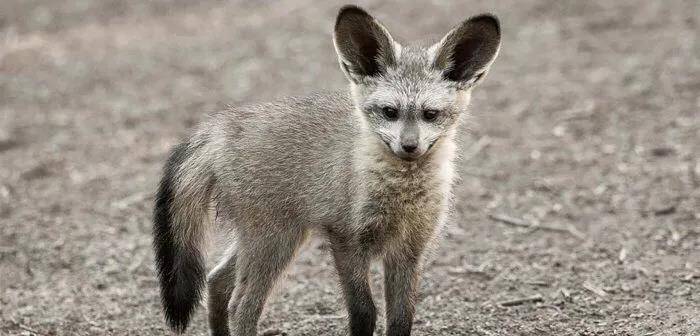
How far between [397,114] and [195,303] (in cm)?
157

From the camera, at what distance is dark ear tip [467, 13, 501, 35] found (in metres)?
5.14

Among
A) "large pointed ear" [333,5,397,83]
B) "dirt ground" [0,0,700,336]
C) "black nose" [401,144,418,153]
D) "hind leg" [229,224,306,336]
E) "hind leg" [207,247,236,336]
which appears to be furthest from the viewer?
"dirt ground" [0,0,700,336]

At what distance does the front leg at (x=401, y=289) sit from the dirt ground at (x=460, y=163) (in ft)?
1.85

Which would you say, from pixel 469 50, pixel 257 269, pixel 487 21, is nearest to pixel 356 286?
pixel 257 269

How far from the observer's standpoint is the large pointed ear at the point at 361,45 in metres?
5.16

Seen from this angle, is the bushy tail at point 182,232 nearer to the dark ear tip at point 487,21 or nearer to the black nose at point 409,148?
the black nose at point 409,148

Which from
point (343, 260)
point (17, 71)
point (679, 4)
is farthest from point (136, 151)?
point (679, 4)

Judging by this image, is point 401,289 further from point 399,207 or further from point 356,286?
point 399,207

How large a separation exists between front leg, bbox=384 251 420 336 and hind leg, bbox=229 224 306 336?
0.54 metres

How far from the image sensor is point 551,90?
9859 millimetres

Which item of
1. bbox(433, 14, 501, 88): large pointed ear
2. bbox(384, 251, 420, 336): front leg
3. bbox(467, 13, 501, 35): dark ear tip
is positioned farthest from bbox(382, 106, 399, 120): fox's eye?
bbox(384, 251, 420, 336): front leg

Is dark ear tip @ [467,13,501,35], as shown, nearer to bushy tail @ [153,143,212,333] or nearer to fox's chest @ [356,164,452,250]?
fox's chest @ [356,164,452,250]

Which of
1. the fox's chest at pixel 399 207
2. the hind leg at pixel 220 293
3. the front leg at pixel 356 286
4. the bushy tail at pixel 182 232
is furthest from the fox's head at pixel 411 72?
the hind leg at pixel 220 293

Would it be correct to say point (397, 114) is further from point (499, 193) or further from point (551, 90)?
point (551, 90)
